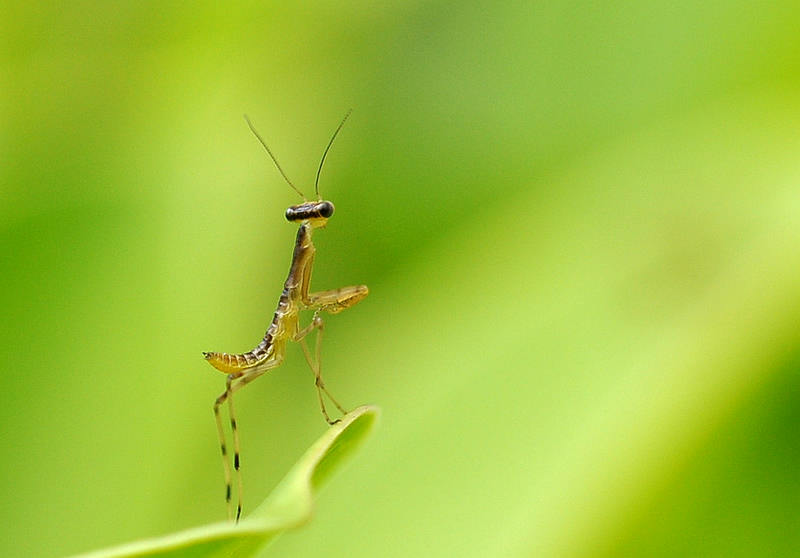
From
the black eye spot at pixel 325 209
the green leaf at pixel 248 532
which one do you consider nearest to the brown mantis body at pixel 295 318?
the black eye spot at pixel 325 209

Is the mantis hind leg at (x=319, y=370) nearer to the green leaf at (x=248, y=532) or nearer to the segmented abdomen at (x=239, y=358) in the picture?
the segmented abdomen at (x=239, y=358)

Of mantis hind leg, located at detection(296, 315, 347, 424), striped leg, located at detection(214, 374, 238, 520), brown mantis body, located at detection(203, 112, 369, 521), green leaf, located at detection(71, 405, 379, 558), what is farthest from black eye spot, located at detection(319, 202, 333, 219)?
green leaf, located at detection(71, 405, 379, 558)

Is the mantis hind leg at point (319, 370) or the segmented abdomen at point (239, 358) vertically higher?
the segmented abdomen at point (239, 358)

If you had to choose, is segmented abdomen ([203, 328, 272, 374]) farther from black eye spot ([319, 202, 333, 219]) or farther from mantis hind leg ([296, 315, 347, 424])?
black eye spot ([319, 202, 333, 219])

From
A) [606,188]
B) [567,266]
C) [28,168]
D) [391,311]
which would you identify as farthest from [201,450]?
[606,188]

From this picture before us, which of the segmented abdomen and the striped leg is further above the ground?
the segmented abdomen

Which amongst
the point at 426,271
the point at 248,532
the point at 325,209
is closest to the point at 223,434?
the point at 325,209

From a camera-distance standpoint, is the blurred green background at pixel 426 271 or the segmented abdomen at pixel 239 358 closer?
the blurred green background at pixel 426 271

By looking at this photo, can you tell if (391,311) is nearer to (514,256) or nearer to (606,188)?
(514,256)

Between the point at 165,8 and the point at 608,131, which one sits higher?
the point at 165,8
